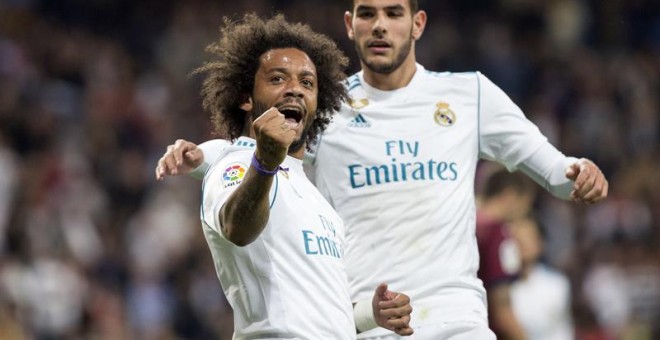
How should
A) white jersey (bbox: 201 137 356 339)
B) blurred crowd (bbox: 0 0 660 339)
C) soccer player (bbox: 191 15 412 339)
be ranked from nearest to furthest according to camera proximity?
soccer player (bbox: 191 15 412 339) → white jersey (bbox: 201 137 356 339) → blurred crowd (bbox: 0 0 660 339)

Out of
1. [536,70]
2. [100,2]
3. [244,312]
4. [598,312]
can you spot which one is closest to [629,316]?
[598,312]

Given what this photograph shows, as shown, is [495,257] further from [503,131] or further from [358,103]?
[358,103]

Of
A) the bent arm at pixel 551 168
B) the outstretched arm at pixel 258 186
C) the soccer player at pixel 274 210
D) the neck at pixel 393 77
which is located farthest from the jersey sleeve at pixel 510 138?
the outstretched arm at pixel 258 186

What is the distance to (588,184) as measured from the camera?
5625 mm

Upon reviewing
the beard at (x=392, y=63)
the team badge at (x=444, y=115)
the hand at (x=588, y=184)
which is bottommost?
the hand at (x=588, y=184)

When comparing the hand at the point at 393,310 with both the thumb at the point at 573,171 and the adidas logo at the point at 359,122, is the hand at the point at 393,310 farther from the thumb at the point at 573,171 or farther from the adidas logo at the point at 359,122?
the adidas logo at the point at 359,122

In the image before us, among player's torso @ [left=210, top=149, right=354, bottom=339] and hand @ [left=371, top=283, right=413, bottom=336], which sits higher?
player's torso @ [left=210, top=149, right=354, bottom=339]

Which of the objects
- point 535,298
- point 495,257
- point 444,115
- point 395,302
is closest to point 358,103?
point 444,115

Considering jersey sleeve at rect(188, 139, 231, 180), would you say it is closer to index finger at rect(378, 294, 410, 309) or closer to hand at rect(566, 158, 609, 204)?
index finger at rect(378, 294, 410, 309)

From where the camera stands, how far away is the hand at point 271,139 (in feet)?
14.9

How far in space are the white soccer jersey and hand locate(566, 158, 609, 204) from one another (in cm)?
36

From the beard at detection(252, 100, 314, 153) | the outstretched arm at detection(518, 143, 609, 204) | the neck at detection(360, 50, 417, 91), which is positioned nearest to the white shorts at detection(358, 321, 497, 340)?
the outstretched arm at detection(518, 143, 609, 204)

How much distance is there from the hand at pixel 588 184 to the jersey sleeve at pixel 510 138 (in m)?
0.45

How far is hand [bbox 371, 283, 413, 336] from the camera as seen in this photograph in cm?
526
